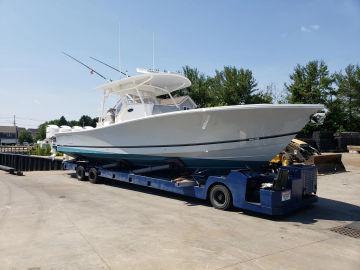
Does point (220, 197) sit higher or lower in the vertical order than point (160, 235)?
higher

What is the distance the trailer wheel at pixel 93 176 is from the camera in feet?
41.6

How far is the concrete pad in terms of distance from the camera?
17.1 feet

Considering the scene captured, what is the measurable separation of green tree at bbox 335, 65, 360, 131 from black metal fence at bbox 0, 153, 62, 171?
29.1 metres

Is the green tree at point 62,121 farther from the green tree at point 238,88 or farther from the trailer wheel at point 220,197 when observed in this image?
the trailer wheel at point 220,197

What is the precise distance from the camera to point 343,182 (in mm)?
13602

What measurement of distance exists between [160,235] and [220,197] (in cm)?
259

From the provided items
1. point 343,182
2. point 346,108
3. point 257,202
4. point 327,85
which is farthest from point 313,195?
point 346,108

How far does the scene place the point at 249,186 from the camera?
8289mm

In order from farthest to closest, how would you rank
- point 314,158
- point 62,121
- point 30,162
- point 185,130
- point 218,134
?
point 62,121 < point 30,162 < point 314,158 < point 185,130 < point 218,134

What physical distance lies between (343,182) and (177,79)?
6953 mm

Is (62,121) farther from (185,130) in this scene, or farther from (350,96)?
(185,130)

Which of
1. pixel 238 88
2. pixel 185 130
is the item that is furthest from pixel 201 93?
pixel 185 130

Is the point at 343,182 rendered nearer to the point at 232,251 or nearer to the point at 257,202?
the point at 257,202

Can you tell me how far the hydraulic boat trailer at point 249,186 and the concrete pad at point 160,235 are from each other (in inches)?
10.3
